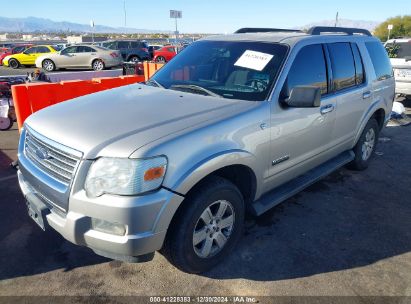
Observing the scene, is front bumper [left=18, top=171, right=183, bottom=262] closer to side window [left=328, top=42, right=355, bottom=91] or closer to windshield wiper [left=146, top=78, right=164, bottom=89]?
windshield wiper [left=146, top=78, right=164, bottom=89]

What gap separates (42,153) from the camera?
103 inches

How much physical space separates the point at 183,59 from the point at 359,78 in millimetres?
2274

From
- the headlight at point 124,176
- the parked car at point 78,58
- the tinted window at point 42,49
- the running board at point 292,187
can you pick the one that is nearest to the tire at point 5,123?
the headlight at point 124,176

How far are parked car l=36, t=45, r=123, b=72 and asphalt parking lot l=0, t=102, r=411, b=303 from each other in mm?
17632

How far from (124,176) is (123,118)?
2.11ft

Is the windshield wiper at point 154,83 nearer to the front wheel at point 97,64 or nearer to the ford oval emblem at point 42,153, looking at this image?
the ford oval emblem at point 42,153

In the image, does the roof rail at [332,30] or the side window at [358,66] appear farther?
the side window at [358,66]

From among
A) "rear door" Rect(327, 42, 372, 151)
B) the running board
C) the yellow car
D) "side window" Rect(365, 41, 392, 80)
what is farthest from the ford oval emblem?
the yellow car

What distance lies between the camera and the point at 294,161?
351cm

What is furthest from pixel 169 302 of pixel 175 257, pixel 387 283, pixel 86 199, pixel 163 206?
pixel 387 283

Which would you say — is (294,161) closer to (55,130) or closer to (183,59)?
(183,59)

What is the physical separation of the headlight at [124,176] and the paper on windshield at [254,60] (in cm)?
154

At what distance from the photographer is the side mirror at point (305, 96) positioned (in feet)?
9.58

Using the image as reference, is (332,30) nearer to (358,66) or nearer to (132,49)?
(358,66)
